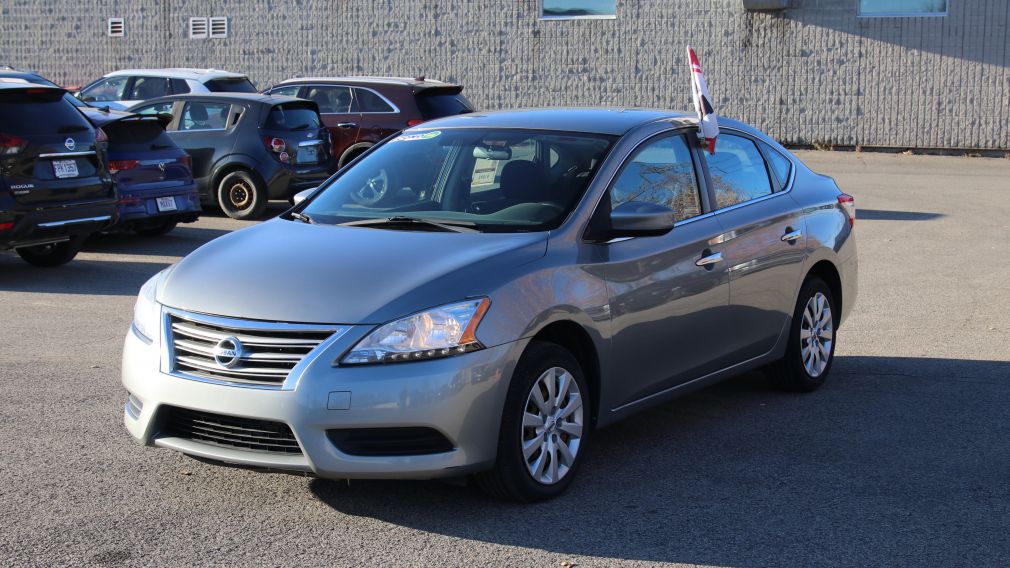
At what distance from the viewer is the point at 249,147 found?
50.6ft

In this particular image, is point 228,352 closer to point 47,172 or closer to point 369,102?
point 47,172

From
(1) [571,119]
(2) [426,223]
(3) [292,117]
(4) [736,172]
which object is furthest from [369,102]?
(2) [426,223]

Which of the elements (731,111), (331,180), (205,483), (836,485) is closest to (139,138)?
(331,180)

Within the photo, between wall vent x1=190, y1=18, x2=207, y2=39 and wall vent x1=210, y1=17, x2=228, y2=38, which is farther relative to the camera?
wall vent x1=190, y1=18, x2=207, y2=39

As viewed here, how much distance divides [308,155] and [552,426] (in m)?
11.0

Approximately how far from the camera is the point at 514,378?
5.08m

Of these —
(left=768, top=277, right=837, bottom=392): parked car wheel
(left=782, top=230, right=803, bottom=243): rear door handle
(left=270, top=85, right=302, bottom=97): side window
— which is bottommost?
(left=768, top=277, right=837, bottom=392): parked car wheel

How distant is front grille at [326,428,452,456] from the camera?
15.8 feet

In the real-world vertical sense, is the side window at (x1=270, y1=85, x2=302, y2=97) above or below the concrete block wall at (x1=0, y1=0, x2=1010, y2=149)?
below

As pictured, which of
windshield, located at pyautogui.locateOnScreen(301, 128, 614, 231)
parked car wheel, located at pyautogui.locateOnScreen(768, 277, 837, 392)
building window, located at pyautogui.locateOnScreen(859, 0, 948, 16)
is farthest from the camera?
building window, located at pyautogui.locateOnScreen(859, 0, 948, 16)

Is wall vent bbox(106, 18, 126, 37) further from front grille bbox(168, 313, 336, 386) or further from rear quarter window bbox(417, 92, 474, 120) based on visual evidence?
front grille bbox(168, 313, 336, 386)

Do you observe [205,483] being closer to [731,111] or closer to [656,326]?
[656,326]

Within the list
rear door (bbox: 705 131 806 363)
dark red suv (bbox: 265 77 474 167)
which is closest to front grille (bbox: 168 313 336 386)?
rear door (bbox: 705 131 806 363)

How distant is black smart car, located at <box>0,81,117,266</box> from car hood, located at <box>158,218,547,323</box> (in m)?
5.68
